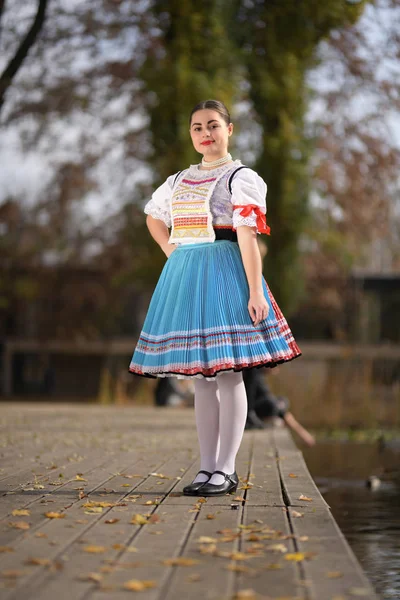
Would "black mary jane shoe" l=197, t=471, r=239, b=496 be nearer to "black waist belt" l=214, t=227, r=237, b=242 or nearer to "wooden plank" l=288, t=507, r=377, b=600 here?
"wooden plank" l=288, t=507, r=377, b=600

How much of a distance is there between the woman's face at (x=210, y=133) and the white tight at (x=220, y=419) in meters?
1.11

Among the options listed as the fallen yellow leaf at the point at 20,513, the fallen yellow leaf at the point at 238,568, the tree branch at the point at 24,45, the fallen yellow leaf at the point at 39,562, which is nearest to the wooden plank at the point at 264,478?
the fallen yellow leaf at the point at 20,513

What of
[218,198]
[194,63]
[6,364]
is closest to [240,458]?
[218,198]

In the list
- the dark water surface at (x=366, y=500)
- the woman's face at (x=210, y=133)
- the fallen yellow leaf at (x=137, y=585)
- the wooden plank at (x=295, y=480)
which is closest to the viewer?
the fallen yellow leaf at (x=137, y=585)

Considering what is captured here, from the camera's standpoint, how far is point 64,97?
2042 centimetres

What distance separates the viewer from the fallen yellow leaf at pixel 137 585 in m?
2.98

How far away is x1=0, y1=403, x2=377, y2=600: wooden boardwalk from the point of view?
3031mm

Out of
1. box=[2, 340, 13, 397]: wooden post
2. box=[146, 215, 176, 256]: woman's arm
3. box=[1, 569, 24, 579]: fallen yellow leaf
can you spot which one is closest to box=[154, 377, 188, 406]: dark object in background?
box=[2, 340, 13, 397]: wooden post

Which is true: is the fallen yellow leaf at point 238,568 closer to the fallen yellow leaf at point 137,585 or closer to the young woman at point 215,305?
the fallen yellow leaf at point 137,585

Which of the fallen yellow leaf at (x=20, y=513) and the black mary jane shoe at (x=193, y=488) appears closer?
the fallen yellow leaf at (x=20, y=513)

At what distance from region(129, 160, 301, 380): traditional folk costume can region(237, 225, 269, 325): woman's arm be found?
0.04 metres

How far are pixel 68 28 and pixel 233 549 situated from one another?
16.2 m

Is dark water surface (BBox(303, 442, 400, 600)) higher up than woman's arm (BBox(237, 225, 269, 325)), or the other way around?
woman's arm (BBox(237, 225, 269, 325))

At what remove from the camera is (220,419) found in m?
5.07
